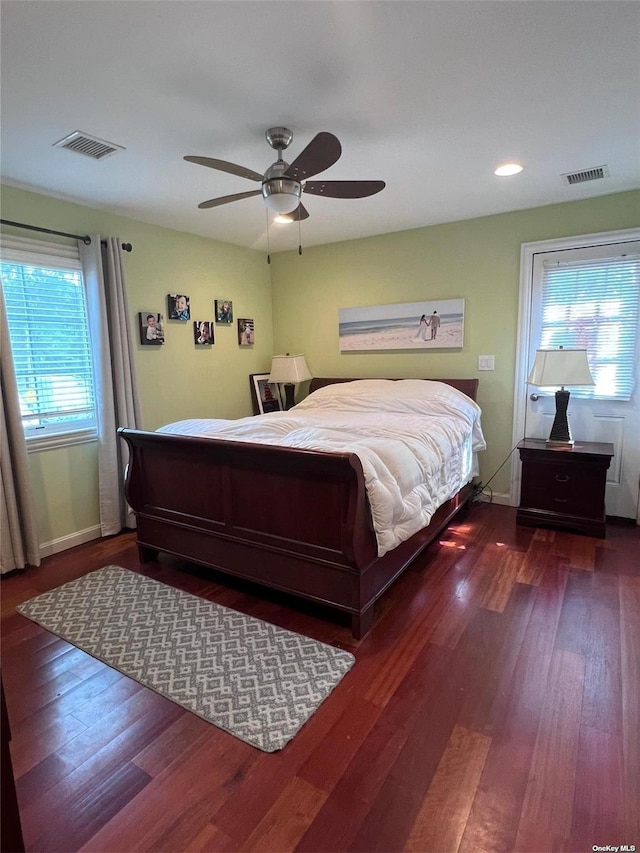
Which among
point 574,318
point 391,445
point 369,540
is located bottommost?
point 369,540

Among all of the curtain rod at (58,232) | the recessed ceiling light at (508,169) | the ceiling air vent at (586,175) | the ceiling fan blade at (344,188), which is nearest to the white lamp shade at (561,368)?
the ceiling air vent at (586,175)

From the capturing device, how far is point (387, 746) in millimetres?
1514

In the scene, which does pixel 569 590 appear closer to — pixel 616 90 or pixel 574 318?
pixel 574 318

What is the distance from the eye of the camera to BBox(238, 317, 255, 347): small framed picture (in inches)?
179

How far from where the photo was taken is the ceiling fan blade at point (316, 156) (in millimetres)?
1821

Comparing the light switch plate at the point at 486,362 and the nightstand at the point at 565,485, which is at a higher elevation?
the light switch plate at the point at 486,362

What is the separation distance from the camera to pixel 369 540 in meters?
2.04

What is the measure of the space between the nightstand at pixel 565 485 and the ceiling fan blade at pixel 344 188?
2104mm

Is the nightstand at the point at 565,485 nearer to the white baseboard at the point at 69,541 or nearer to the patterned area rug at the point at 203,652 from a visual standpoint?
the patterned area rug at the point at 203,652

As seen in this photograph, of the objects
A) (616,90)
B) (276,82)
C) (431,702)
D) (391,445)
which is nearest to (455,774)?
(431,702)

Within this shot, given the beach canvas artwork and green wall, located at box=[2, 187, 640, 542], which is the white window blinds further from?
the beach canvas artwork

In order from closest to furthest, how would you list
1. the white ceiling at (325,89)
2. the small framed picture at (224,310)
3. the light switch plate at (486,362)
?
1. the white ceiling at (325,89)
2. the light switch plate at (486,362)
3. the small framed picture at (224,310)

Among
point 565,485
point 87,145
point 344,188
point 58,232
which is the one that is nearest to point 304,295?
point 58,232

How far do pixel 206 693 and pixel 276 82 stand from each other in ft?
8.16
